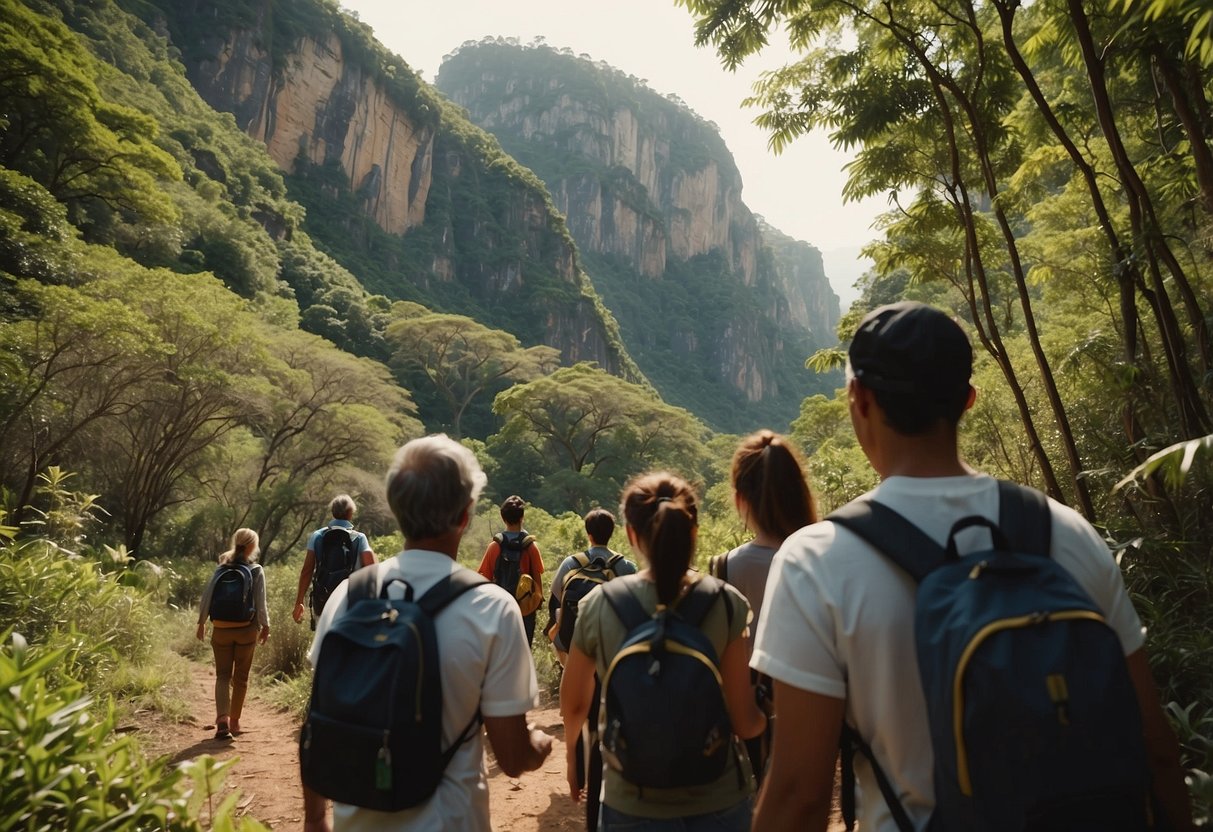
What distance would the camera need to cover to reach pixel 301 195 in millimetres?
48219

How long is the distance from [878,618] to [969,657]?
0.12 m

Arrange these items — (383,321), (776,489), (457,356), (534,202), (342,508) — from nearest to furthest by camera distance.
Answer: (776,489)
(342,508)
(457,356)
(383,321)
(534,202)

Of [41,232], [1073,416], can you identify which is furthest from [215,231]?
[1073,416]

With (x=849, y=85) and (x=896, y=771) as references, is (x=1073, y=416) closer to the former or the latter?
(x=849, y=85)

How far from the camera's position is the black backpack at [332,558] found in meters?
4.48

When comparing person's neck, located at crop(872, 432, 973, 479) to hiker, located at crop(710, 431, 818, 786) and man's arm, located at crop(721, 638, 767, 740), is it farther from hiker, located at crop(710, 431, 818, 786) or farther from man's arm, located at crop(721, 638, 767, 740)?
hiker, located at crop(710, 431, 818, 786)

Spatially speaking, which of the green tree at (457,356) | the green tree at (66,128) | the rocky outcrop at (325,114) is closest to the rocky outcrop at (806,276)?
the rocky outcrop at (325,114)

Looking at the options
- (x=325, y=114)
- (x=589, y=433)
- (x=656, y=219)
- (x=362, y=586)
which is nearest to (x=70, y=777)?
(x=362, y=586)

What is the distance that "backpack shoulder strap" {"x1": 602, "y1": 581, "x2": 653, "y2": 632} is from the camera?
1.63 meters

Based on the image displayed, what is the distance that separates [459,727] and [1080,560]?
43.5 inches

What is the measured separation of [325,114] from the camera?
50.5m

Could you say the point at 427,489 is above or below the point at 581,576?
above

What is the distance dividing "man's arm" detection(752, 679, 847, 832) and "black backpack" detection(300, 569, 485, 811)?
0.67m

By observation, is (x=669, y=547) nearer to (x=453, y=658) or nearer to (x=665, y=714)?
(x=665, y=714)
